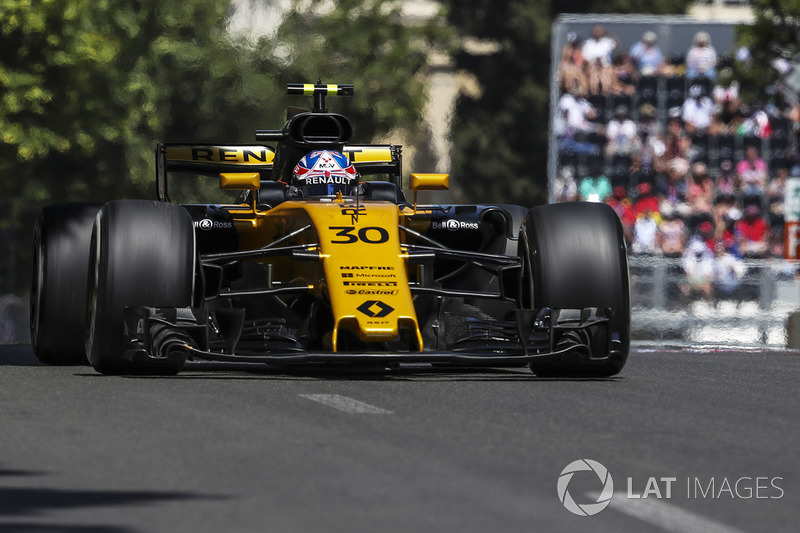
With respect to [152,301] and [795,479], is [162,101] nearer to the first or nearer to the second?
[152,301]

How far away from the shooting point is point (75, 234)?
13.7 meters

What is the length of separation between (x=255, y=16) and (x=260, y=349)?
45.3m

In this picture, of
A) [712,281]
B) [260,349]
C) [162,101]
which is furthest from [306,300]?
[162,101]

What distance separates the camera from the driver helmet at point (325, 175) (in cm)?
1419

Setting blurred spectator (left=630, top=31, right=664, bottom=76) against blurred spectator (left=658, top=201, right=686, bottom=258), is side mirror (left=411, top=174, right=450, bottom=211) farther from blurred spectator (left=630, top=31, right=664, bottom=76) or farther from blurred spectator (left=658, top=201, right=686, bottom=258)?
blurred spectator (left=630, top=31, right=664, bottom=76)

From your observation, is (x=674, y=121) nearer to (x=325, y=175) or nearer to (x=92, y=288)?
(x=325, y=175)

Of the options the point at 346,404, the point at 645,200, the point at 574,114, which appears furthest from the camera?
the point at 645,200

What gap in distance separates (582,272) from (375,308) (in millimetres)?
1395

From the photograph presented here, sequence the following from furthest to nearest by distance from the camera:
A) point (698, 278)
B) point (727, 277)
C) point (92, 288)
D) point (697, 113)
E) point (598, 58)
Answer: point (598, 58)
point (697, 113)
point (727, 277)
point (698, 278)
point (92, 288)

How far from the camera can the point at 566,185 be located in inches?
1516

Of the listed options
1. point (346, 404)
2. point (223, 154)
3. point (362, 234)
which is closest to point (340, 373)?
point (362, 234)

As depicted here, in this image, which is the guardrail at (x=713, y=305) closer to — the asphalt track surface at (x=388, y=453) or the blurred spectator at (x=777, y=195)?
the asphalt track surface at (x=388, y=453)

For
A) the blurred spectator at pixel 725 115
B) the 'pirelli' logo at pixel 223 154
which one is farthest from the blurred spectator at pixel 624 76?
the 'pirelli' logo at pixel 223 154

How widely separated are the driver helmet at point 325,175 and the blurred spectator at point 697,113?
25237 mm
